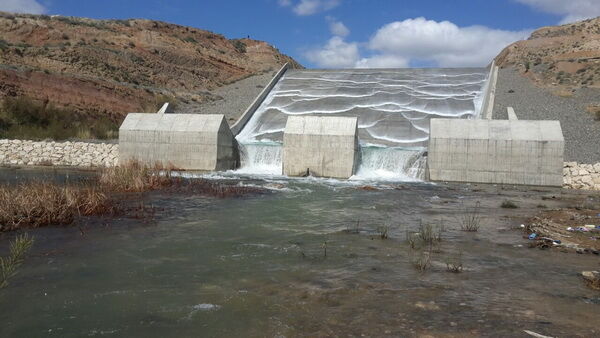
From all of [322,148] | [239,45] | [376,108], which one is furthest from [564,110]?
[239,45]

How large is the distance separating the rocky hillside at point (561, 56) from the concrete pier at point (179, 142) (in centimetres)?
2060

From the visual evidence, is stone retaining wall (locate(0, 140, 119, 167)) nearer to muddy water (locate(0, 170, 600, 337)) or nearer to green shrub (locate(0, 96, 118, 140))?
green shrub (locate(0, 96, 118, 140))

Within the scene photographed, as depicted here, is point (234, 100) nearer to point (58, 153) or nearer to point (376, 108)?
point (376, 108)

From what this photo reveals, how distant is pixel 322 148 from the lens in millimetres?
16562

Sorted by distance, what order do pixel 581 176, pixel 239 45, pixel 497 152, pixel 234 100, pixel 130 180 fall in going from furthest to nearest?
pixel 239 45 → pixel 234 100 → pixel 497 152 → pixel 581 176 → pixel 130 180

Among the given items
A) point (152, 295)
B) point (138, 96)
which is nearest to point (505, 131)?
point (152, 295)

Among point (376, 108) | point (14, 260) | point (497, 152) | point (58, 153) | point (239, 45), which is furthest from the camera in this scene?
point (239, 45)

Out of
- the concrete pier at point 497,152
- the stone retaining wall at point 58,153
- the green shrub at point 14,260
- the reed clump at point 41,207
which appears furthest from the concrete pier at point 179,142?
the green shrub at point 14,260

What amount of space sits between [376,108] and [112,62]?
18714mm

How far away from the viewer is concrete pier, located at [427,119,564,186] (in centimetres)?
1478

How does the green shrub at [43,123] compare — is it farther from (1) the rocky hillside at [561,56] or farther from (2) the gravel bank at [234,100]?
(1) the rocky hillside at [561,56]

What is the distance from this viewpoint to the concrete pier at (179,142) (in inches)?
670

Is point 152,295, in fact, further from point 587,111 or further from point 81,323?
point 587,111

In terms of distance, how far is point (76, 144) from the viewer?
18875 millimetres
